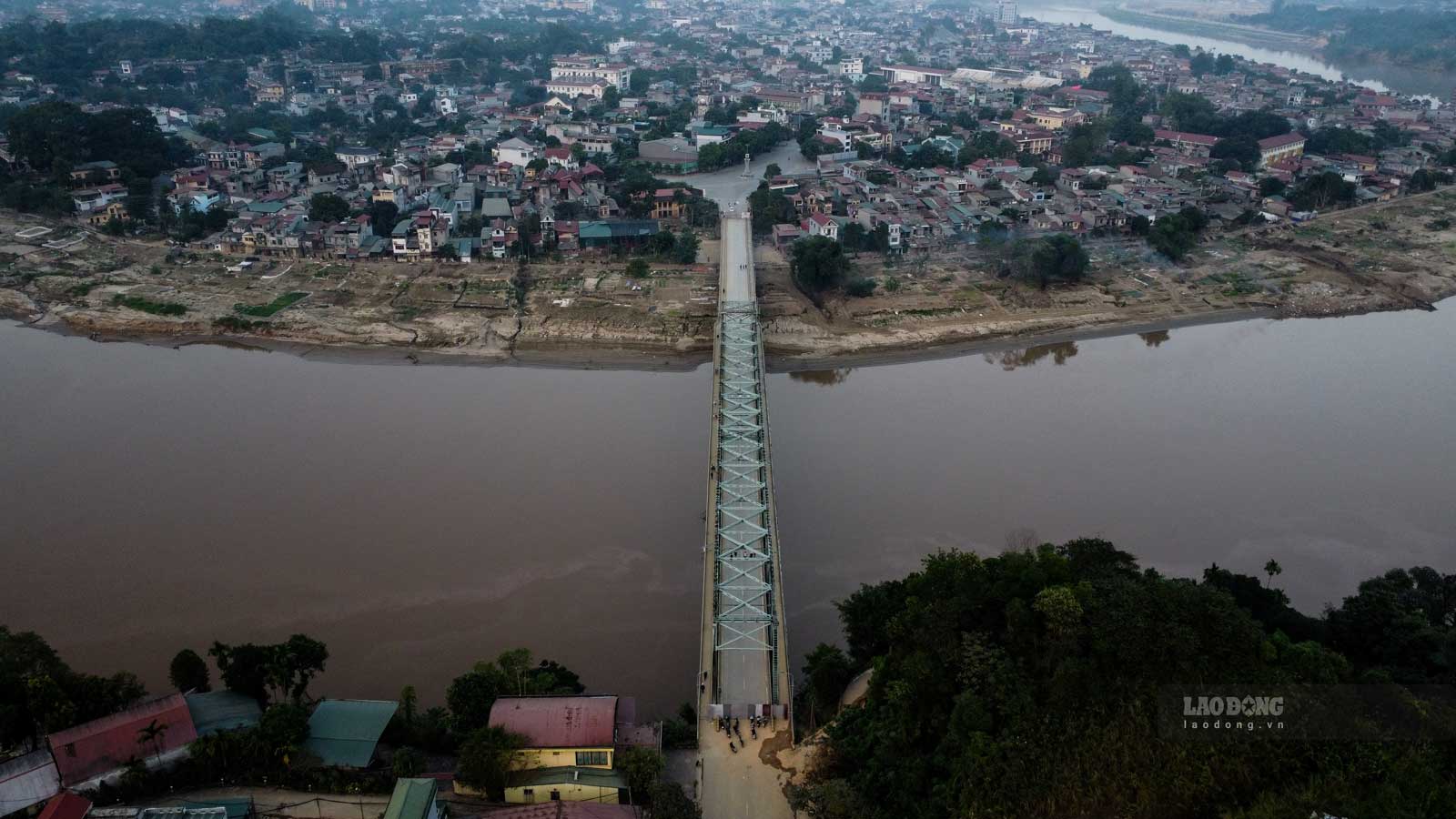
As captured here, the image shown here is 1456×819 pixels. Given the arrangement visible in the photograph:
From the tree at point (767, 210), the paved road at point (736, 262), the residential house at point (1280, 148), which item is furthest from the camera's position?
the residential house at point (1280, 148)

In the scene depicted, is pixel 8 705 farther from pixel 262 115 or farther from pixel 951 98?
pixel 951 98

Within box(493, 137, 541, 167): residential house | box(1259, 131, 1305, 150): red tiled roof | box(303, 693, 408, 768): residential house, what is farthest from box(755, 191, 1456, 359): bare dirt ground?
box(303, 693, 408, 768): residential house

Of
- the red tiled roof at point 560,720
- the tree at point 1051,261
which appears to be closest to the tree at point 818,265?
the tree at point 1051,261

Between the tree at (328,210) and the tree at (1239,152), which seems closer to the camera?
the tree at (328,210)

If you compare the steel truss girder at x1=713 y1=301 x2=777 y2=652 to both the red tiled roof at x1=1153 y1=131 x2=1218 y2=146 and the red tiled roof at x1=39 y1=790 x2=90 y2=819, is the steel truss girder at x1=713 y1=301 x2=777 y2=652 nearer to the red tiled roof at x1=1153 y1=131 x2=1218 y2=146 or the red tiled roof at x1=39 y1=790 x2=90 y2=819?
the red tiled roof at x1=39 y1=790 x2=90 y2=819

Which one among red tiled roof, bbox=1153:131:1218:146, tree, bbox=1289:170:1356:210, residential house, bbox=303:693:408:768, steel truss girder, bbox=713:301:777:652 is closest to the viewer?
residential house, bbox=303:693:408:768

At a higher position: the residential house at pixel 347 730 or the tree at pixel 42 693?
the tree at pixel 42 693

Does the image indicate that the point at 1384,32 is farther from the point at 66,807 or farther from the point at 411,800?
the point at 66,807

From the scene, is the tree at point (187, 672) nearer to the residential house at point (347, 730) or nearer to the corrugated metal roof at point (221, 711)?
the corrugated metal roof at point (221, 711)
